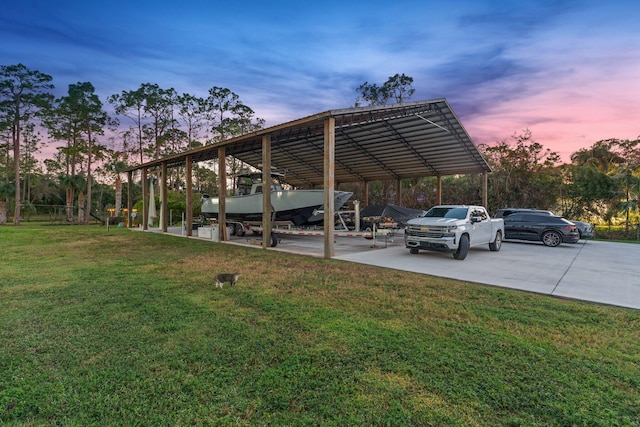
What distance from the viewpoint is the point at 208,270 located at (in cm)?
647

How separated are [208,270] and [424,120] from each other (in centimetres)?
965

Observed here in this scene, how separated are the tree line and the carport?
12.5 ft

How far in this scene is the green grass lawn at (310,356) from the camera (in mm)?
2031

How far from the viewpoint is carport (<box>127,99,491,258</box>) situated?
908 cm

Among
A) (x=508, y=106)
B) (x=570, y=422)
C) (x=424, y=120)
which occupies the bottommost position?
(x=570, y=422)

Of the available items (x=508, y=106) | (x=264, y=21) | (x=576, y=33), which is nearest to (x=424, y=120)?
(x=508, y=106)

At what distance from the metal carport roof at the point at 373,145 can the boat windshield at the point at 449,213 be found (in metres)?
3.59

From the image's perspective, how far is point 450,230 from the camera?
8.13 m

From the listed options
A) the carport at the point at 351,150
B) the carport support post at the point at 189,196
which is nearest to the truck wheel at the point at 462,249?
the carport at the point at 351,150

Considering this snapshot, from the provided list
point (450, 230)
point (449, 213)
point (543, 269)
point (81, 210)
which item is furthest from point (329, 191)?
point (81, 210)

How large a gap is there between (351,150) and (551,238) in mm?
9415

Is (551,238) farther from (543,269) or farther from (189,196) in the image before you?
(189,196)

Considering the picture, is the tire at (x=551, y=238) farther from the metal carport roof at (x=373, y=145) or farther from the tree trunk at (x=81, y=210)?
the tree trunk at (x=81, y=210)

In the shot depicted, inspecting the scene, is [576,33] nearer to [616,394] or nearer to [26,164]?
[616,394]
